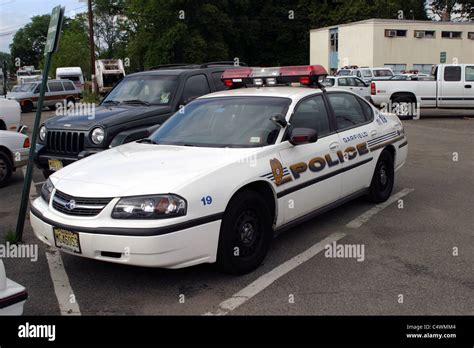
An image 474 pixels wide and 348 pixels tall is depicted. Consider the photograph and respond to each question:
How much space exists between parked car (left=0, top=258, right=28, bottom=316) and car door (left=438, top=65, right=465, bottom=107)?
18.5 meters

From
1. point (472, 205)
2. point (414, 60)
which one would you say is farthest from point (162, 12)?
point (472, 205)

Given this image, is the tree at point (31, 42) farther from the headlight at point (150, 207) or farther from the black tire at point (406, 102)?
the headlight at point (150, 207)

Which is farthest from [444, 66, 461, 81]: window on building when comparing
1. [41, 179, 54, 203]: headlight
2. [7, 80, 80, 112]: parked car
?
[7, 80, 80, 112]: parked car

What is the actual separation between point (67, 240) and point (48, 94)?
2689 centimetres

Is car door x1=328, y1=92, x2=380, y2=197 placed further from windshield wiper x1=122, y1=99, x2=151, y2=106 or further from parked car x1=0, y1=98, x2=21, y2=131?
parked car x1=0, y1=98, x2=21, y2=131

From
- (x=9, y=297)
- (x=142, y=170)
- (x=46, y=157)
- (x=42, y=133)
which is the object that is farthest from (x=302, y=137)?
(x=42, y=133)

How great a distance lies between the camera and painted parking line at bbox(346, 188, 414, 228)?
6.13m

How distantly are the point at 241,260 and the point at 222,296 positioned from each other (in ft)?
1.43

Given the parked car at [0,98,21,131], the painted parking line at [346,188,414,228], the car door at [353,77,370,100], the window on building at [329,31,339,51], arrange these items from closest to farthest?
the painted parking line at [346,188,414,228]
the parked car at [0,98,21,131]
the car door at [353,77,370,100]
the window on building at [329,31,339,51]

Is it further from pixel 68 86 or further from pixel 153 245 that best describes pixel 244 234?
pixel 68 86

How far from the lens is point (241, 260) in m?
4.52

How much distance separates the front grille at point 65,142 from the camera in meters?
7.51

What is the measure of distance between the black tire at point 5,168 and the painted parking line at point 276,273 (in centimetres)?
573

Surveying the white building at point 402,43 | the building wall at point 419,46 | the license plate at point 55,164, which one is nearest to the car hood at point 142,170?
the license plate at point 55,164
